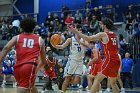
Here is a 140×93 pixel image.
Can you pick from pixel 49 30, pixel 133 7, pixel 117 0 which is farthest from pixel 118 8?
pixel 49 30

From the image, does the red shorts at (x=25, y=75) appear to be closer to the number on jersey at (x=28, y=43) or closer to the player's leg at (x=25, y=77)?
the player's leg at (x=25, y=77)

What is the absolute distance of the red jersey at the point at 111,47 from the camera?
9418 mm

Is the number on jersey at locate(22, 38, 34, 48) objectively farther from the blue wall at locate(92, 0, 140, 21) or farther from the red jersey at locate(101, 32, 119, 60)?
the blue wall at locate(92, 0, 140, 21)

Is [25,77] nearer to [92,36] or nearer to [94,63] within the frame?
[92,36]

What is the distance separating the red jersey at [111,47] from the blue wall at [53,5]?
21.0 m

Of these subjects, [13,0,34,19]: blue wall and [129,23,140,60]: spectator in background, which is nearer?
[129,23,140,60]: spectator in background

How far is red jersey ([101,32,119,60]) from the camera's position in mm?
9418

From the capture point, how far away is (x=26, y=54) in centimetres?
662

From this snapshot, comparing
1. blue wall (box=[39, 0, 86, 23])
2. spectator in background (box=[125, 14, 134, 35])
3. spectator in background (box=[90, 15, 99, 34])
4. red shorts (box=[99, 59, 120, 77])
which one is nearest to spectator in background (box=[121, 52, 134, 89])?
spectator in background (box=[125, 14, 134, 35])

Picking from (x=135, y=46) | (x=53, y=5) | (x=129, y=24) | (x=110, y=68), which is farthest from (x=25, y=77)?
(x=53, y=5)

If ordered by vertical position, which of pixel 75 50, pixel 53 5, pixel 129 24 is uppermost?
pixel 53 5

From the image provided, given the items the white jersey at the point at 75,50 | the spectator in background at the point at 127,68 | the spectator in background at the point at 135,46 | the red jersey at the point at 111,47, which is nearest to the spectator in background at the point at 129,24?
the spectator in background at the point at 135,46

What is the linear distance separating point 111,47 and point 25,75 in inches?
141

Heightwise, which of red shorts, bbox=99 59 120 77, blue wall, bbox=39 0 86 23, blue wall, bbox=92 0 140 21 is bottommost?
red shorts, bbox=99 59 120 77
